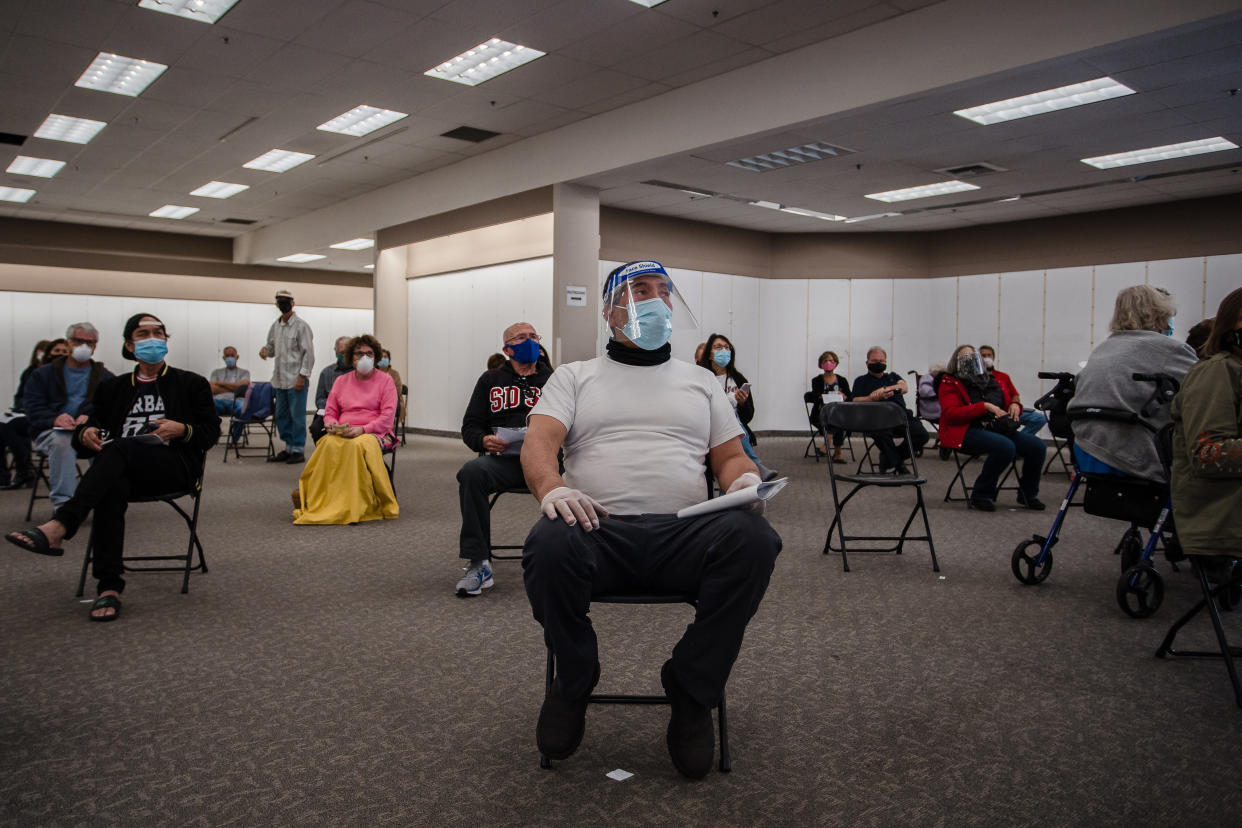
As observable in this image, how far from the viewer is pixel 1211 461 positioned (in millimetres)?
2705

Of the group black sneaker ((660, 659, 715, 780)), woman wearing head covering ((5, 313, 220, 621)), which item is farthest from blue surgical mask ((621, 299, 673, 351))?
woman wearing head covering ((5, 313, 220, 621))

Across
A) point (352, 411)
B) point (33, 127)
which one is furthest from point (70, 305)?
point (352, 411)

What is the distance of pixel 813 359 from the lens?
1438 centimetres

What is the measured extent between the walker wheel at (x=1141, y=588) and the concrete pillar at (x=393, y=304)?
11.7m

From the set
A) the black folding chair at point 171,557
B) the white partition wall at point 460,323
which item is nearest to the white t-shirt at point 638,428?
the black folding chair at point 171,557

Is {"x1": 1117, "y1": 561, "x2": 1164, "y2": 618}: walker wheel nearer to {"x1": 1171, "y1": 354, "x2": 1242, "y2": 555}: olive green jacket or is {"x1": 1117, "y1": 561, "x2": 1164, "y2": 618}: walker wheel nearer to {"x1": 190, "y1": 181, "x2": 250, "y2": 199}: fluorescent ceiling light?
{"x1": 1171, "y1": 354, "x2": 1242, "y2": 555}: olive green jacket

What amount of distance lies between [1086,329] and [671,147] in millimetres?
7527

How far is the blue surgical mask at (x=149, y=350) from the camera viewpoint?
12.9 feet

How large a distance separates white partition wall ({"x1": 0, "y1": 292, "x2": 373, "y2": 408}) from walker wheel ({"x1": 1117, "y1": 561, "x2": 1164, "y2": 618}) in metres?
15.3

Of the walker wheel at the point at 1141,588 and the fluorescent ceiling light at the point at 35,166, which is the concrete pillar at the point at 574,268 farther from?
the fluorescent ceiling light at the point at 35,166

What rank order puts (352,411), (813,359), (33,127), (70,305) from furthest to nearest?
(70,305) < (813,359) < (33,127) < (352,411)

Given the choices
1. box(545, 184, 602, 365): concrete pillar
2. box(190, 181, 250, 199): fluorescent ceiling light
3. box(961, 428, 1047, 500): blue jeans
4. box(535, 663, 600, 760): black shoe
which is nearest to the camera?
box(535, 663, 600, 760): black shoe

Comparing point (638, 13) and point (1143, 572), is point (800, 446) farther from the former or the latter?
point (1143, 572)

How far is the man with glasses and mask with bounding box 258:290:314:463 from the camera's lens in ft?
31.2
